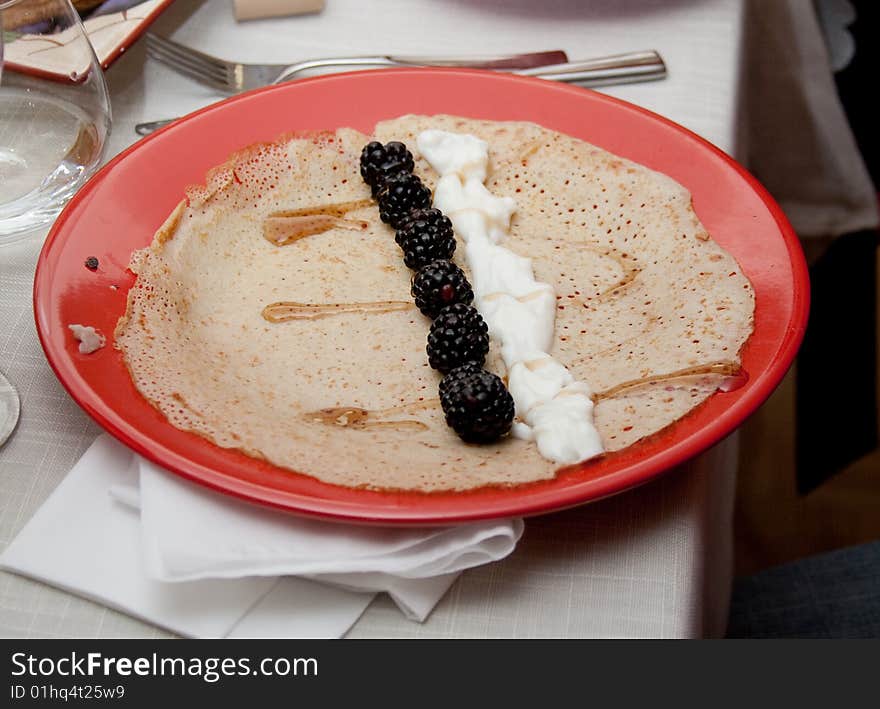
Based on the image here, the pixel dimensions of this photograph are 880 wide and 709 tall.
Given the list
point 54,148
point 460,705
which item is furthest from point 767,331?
point 54,148

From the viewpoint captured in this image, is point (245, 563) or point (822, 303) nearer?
point (245, 563)

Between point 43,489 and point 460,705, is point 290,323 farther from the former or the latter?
point 460,705

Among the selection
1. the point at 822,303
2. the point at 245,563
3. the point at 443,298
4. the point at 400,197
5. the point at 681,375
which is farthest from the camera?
the point at 822,303

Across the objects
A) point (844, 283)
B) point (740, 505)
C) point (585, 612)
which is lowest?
point (740, 505)

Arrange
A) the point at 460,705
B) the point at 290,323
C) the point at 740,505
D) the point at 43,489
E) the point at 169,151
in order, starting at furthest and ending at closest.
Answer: the point at 740,505 → the point at 169,151 → the point at 290,323 → the point at 43,489 → the point at 460,705

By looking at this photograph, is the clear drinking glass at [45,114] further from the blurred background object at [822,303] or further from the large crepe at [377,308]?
the blurred background object at [822,303]

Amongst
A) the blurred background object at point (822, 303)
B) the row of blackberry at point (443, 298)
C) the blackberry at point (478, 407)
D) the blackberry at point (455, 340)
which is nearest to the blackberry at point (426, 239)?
the row of blackberry at point (443, 298)

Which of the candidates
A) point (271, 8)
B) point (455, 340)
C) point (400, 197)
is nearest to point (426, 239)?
point (400, 197)

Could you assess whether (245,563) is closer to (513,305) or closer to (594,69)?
(513,305)

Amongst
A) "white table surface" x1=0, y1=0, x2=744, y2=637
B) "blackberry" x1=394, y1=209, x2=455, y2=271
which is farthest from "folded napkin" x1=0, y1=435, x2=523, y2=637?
"blackberry" x1=394, y1=209, x2=455, y2=271
